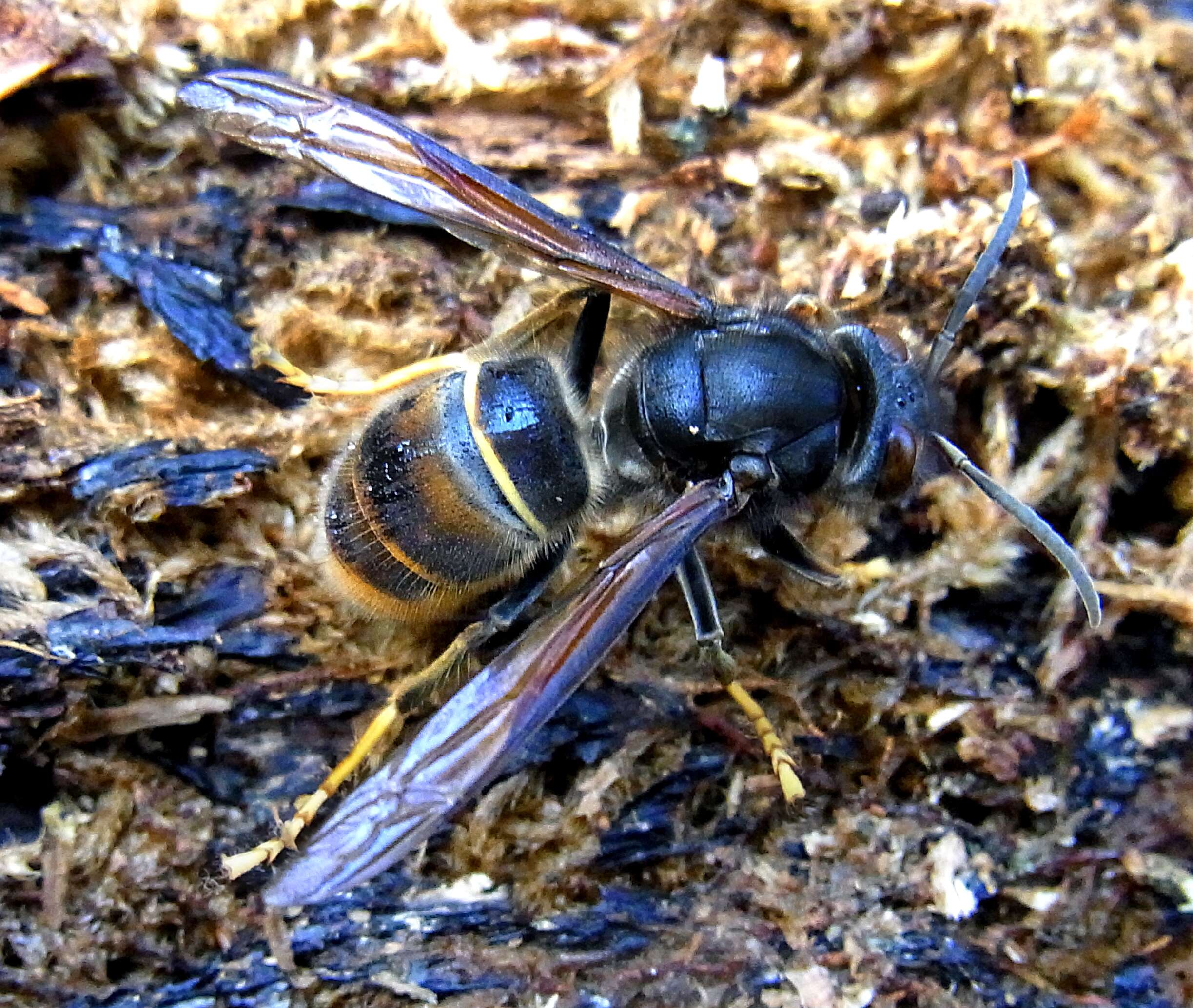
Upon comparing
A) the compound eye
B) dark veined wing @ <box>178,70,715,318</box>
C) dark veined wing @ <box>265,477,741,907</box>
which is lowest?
dark veined wing @ <box>265,477,741,907</box>

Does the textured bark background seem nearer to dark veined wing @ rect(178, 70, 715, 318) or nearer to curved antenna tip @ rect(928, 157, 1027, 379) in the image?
curved antenna tip @ rect(928, 157, 1027, 379)

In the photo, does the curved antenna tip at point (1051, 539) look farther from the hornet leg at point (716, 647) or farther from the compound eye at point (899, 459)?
the hornet leg at point (716, 647)

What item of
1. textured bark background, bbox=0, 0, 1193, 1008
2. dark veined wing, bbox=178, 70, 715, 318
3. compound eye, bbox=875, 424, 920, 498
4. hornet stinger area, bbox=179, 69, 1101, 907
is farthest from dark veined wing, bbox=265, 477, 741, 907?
dark veined wing, bbox=178, 70, 715, 318

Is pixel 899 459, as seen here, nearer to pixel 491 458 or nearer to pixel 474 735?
pixel 491 458

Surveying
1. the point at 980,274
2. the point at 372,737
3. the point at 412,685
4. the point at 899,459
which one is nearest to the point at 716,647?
the point at 899,459

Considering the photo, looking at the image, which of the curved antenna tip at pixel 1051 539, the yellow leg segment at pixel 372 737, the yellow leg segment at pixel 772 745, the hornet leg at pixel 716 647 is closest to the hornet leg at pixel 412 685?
the yellow leg segment at pixel 372 737

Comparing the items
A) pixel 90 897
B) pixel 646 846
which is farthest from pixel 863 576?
pixel 90 897

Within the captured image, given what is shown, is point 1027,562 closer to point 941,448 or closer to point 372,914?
point 941,448
